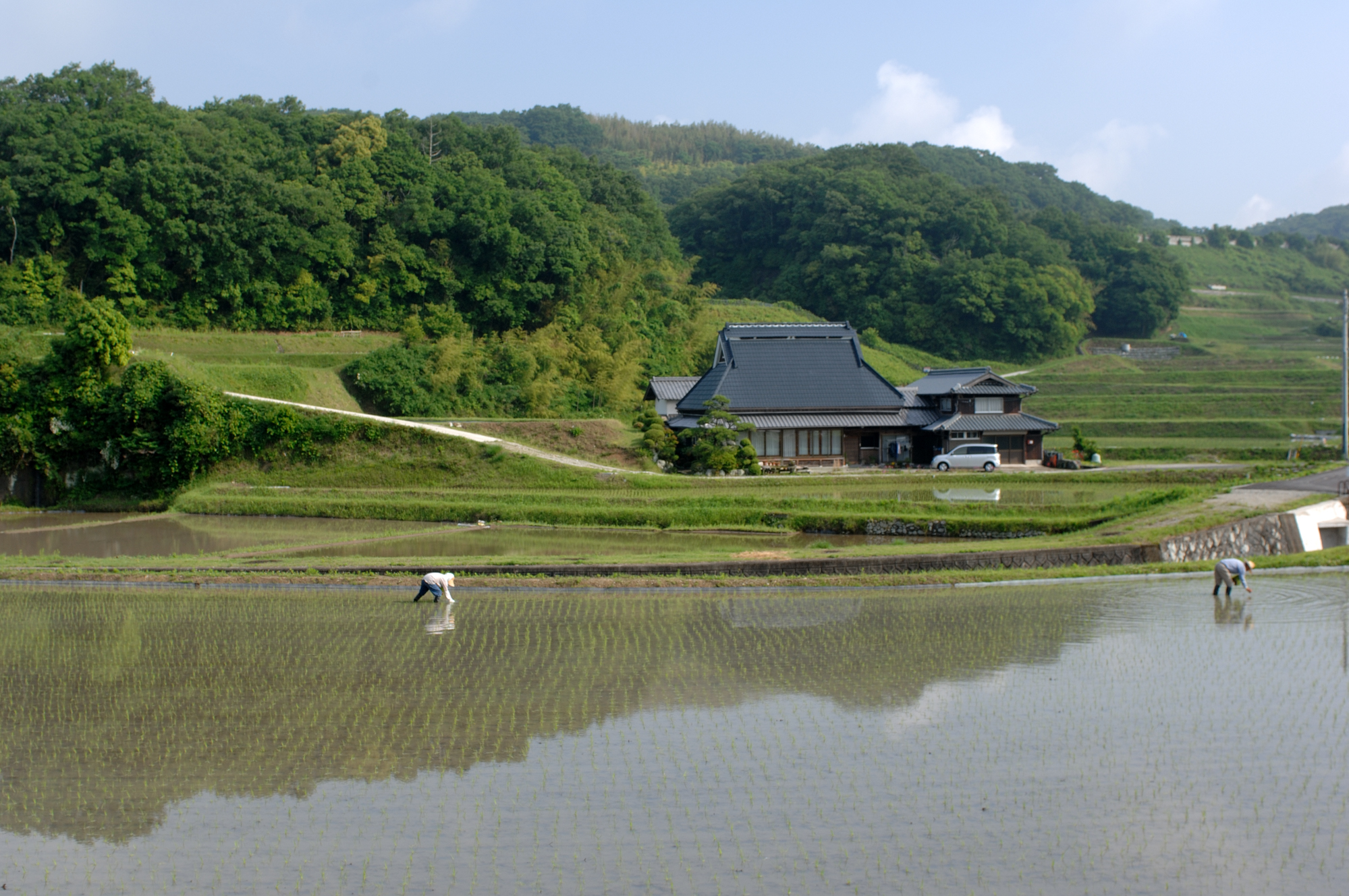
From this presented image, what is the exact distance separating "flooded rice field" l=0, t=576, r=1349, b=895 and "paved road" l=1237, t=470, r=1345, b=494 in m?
10.3

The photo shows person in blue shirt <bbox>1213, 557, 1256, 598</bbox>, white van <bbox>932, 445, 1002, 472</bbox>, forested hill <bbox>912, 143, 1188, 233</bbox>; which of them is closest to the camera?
person in blue shirt <bbox>1213, 557, 1256, 598</bbox>

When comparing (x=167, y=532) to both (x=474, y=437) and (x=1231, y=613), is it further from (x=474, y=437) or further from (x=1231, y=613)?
(x=1231, y=613)

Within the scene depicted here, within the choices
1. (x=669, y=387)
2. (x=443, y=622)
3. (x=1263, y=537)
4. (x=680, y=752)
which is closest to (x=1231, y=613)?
(x=1263, y=537)

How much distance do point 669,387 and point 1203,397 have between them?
75.0 feet

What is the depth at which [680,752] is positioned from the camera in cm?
800

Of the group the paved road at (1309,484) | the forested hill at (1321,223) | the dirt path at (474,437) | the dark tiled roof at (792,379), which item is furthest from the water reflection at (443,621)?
the forested hill at (1321,223)

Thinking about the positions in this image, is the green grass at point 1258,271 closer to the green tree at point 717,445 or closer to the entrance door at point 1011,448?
the entrance door at point 1011,448

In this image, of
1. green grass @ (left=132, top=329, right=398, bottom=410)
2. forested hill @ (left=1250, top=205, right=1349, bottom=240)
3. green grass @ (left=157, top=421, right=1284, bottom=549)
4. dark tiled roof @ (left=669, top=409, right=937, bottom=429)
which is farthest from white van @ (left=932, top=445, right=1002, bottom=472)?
forested hill @ (left=1250, top=205, right=1349, bottom=240)

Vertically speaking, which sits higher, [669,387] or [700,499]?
[669,387]

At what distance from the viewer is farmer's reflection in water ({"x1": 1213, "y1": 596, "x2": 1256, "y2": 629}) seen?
12.2 m

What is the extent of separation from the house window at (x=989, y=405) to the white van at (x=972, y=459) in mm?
2006

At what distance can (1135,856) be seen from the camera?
6180mm

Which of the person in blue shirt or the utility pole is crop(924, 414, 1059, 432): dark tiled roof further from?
the utility pole

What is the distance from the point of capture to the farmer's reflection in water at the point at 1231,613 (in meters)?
12.2
